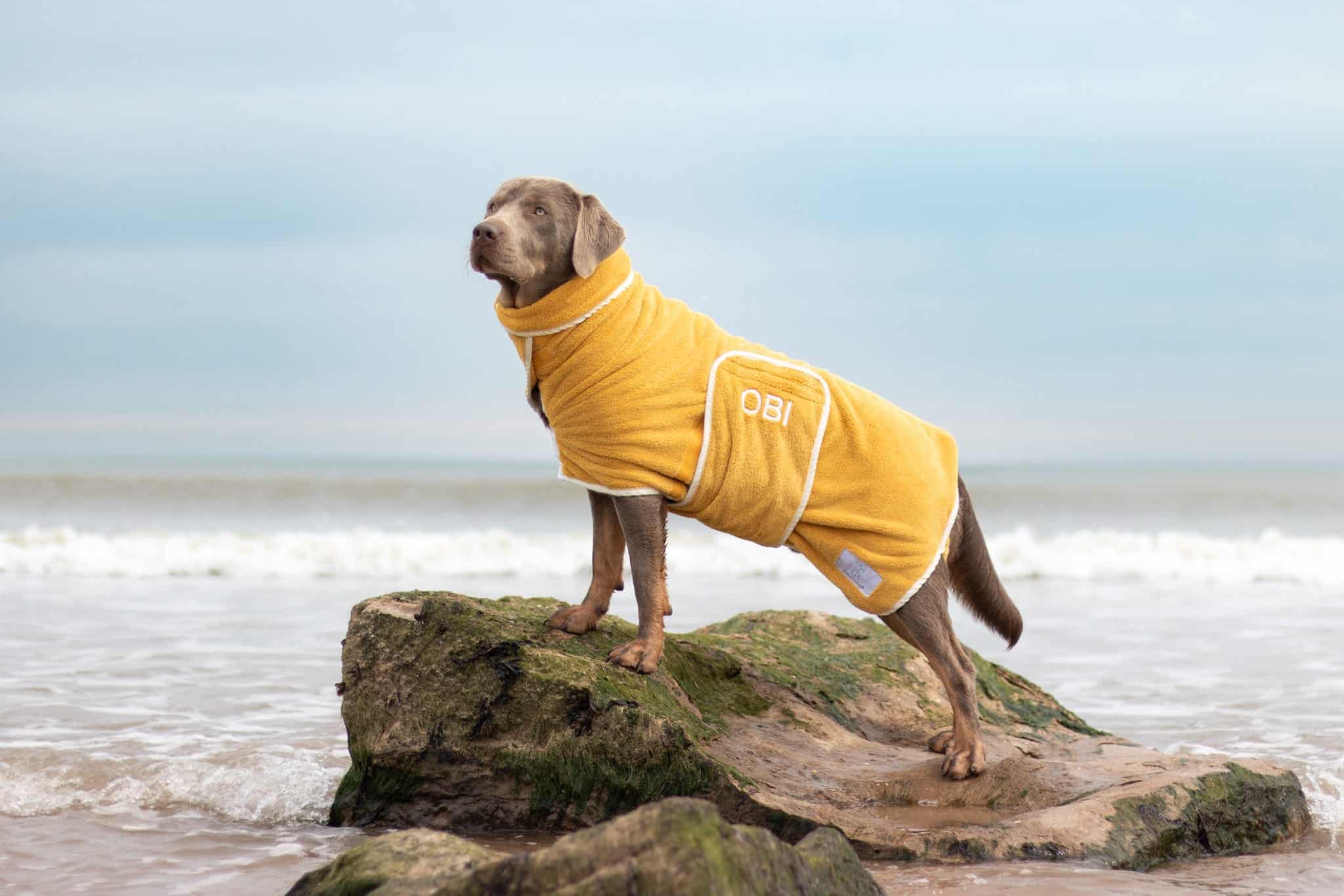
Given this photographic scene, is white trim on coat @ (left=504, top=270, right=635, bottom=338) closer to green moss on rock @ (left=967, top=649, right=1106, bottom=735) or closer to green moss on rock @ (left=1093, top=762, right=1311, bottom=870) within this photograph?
green moss on rock @ (left=1093, top=762, right=1311, bottom=870)

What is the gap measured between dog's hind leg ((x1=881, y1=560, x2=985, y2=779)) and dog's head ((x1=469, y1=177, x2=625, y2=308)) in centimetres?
213

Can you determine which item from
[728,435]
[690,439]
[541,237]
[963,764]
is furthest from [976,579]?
[541,237]

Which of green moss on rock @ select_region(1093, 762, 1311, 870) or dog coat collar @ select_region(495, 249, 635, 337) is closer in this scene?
green moss on rock @ select_region(1093, 762, 1311, 870)

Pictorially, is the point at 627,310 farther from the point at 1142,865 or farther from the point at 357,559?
the point at 357,559

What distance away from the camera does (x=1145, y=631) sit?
41.0 ft

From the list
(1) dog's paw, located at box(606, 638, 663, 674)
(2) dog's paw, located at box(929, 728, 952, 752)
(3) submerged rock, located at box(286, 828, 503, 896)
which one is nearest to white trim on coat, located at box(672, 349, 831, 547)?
(1) dog's paw, located at box(606, 638, 663, 674)

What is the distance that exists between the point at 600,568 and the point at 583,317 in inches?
A: 48.2

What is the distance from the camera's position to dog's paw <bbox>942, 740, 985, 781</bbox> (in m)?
5.57

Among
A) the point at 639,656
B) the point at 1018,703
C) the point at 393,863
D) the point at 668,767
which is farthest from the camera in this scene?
the point at 1018,703

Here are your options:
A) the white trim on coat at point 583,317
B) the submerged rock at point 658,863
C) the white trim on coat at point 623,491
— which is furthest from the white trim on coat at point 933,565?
the submerged rock at point 658,863

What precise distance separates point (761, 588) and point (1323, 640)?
6.68 metres

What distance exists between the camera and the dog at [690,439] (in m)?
5.32

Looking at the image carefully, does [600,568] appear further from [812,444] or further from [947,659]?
[947,659]

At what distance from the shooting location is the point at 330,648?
422 inches
